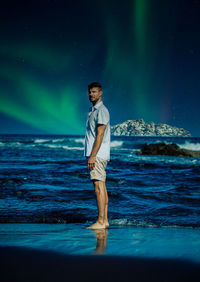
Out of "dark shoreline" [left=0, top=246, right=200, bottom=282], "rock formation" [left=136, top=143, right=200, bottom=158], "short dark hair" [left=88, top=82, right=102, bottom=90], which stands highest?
"rock formation" [left=136, top=143, right=200, bottom=158]

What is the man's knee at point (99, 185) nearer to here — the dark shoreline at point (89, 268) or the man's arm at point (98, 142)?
the man's arm at point (98, 142)

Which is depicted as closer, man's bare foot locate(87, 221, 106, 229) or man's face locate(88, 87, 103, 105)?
man's bare foot locate(87, 221, 106, 229)

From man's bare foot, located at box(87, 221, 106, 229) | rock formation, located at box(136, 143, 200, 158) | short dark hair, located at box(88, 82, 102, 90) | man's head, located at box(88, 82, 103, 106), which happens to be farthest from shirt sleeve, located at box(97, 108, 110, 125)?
rock formation, located at box(136, 143, 200, 158)

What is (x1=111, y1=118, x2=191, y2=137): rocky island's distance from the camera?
16888 centimetres

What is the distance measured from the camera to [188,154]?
19312 mm

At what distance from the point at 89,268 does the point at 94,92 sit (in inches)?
86.2

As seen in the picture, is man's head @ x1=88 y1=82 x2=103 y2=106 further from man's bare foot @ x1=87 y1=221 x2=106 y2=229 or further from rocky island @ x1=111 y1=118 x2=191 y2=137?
rocky island @ x1=111 y1=118 x2=191 y2=137

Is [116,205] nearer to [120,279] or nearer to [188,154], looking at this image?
[120,279]

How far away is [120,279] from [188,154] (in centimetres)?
1884

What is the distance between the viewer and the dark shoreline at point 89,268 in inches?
59.8

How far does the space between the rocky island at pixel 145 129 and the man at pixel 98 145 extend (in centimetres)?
16297

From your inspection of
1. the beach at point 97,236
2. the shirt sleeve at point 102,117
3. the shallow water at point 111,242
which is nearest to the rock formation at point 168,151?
the beach at point 97,236

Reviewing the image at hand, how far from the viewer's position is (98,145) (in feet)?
10.4

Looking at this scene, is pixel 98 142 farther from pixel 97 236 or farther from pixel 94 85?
pixel 97 236
